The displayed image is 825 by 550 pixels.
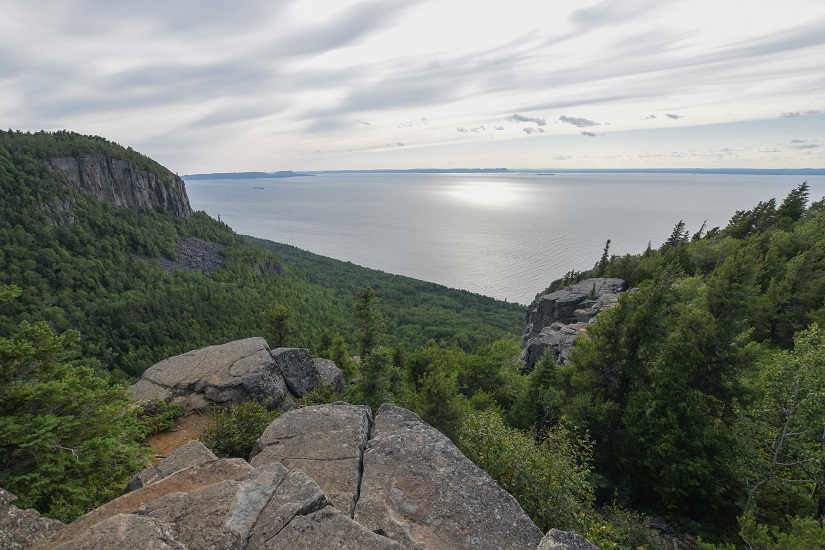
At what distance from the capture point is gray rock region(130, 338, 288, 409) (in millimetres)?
19172

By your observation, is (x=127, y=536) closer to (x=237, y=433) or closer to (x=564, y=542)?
(x=237, y=433)

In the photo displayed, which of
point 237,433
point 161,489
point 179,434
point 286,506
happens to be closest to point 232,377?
point 179,434

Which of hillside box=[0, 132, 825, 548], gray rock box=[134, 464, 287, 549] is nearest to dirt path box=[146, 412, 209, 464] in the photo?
hillside box=[0, 132, 825, 548]

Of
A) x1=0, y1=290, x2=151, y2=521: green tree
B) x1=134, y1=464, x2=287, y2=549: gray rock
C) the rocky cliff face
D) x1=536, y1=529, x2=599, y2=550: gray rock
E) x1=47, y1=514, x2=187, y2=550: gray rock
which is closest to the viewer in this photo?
x1=47, y1=514, x2=187, y2=550: gray rock

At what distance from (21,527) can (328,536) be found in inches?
218

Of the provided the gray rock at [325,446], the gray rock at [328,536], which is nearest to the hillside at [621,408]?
the gray rock at [325,446]

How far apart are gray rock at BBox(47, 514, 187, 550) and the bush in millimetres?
6733

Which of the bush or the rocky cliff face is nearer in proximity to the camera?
the bush

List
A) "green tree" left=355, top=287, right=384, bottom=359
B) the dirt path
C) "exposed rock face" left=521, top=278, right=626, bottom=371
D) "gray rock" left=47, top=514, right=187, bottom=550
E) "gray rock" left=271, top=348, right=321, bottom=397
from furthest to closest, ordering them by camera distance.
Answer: "exposed rock face" left=521, top=278, right=626, bottom=371
"green tree" left=355, top=287, right=384, bottom=359
"gray rock" left=271, top=348, right=321, bottom=397
the dirt path
"gray rock" left=47, top=514, right=187, bottom=550

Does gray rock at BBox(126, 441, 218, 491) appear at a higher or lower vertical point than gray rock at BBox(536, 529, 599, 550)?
lower

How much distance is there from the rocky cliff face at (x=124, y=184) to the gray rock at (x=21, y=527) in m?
134

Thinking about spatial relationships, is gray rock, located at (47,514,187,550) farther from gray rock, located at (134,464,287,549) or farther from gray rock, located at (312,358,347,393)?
gray rock, located at (312,358,347,393)

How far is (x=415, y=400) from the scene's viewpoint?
20.1 metres

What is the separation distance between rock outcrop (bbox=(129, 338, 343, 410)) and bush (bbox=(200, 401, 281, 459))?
3.31 m
